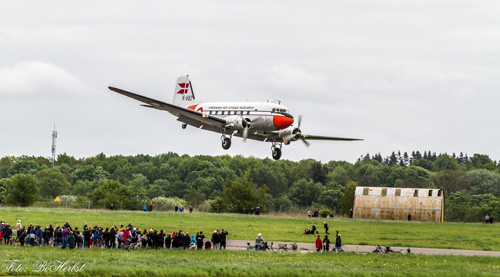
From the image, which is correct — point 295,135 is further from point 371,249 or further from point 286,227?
point 371,249

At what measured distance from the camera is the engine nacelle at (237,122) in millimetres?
63156

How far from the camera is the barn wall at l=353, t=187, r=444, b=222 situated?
280ft

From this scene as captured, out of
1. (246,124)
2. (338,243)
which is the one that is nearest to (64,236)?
(338,243)

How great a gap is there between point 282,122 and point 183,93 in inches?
702

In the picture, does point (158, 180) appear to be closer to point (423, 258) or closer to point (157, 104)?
point (157, 104)

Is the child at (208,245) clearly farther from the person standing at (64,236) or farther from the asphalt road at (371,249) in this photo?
the person standing at (64,236)

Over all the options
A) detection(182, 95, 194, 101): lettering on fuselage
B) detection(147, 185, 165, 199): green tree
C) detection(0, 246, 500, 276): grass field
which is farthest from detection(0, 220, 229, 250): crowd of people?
detection(147, 185, 165, 199): green tree

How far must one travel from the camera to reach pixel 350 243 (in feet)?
183

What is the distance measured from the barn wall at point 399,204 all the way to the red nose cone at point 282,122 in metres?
30.0

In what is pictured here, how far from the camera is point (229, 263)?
42.3 metres

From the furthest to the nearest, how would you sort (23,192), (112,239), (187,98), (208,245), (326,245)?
(23,192) → (187,98) → (326,245) → (208,245) → (112,239)

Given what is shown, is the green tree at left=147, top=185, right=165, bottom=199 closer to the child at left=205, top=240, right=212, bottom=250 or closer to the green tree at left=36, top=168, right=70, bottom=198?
the green tree at left=36, top=168, right=70, bottom=198

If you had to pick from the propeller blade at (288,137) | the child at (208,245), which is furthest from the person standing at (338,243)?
the propeller blade at (288,137)

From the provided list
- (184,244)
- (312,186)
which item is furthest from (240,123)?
(312,186)
